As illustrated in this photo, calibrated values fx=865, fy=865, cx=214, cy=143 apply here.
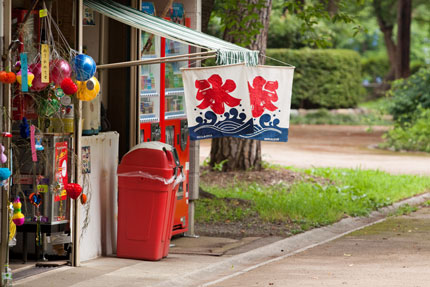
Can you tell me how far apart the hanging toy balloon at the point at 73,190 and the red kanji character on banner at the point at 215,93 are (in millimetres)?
1873

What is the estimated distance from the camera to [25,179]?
8.33 meters

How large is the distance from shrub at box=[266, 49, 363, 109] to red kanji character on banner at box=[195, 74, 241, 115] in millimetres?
21026

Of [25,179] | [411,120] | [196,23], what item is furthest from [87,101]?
[411,120]

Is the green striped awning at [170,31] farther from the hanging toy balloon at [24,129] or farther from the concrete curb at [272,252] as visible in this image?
the concrete curb at [272,252]

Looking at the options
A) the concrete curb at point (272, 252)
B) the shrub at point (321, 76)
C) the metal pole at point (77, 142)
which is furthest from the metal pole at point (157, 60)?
the shrub at point (321, 76)

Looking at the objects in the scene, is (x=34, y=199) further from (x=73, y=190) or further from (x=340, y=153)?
(x=340, y=153)

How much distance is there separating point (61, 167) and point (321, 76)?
76.8 ft

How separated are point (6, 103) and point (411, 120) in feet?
57.2

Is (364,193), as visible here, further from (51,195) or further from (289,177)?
(51,195)

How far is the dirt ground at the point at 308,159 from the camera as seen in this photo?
1136cm

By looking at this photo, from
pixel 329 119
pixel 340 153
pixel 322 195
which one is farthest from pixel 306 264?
pixel 329 119

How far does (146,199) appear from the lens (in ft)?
29.1

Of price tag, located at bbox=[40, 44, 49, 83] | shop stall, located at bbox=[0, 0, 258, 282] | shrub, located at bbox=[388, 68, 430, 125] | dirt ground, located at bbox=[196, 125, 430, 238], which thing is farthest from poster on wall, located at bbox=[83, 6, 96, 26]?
shrub, located at bbox=[388, 68, 430, 125]

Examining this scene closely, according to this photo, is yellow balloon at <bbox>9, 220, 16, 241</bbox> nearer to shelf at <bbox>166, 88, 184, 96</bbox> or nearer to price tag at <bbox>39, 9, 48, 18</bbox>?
price tag at <bbox>39, 9, 48, 18</bbox>
